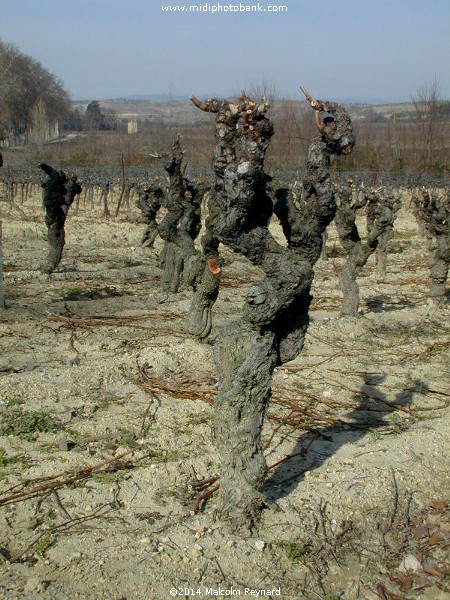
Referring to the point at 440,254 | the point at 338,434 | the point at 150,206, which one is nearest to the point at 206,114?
the point at 150,206

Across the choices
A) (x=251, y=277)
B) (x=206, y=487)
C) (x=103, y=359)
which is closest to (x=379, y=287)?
(x=251, y=277)

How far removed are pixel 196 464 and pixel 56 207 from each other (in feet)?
33.7

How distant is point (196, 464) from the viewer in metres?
6.55

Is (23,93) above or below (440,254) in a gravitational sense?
above

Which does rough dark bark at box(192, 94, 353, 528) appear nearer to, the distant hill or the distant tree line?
the distant hill

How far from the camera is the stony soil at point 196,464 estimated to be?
16.4 feet

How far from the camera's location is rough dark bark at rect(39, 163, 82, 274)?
610 inches

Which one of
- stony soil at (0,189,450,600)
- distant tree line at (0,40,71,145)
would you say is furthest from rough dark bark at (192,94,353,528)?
distant tree line at (0,40,71,145)

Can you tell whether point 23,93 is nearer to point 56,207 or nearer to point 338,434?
point 56,207

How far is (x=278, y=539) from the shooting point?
17.5 feet

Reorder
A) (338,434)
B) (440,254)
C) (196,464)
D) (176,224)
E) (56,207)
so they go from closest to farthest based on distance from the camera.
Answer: (196,464), (338,434), (176,224), (440,254), (56,207)

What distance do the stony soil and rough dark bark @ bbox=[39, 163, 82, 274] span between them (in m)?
3.40

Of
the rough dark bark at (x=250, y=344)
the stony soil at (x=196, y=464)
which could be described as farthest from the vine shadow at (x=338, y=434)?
the rough dark bark at (x=250, y=344)

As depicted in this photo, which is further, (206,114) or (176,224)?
(206,114)
